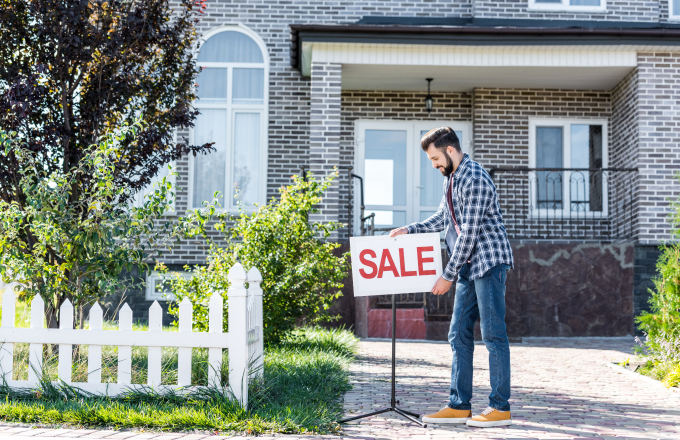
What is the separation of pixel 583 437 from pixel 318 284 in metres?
3.55

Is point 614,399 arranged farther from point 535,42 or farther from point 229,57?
point 229,57

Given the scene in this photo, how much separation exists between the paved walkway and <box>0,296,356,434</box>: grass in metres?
0.15

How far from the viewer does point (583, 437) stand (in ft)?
12.6

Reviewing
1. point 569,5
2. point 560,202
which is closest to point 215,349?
Answer: point 560,202

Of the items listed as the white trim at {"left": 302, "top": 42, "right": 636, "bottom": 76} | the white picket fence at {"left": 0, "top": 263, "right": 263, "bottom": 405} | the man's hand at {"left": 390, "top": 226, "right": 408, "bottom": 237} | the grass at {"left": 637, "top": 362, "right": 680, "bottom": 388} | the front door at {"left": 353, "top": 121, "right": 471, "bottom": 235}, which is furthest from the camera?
the front door at {"left": 353, "top": 121, "right": 471, "bottom": 235}

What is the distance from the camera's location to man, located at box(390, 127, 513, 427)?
4102 mm

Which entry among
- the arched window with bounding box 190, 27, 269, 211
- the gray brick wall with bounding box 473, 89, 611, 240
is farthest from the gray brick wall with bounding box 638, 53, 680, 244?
the arched window with bounding box 190, 27, 269, 211

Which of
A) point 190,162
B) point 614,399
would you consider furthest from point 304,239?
point 190,162

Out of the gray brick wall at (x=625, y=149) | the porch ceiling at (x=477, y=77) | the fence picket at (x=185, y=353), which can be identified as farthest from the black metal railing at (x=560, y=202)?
the fence picket at (x=185, y=353)

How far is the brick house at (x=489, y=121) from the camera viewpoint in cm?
972

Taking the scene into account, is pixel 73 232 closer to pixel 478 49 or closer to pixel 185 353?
pixel 185 353

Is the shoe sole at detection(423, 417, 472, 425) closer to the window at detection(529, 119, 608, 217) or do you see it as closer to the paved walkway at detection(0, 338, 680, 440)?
the paved walkway at detection(0, 338, 680, 440)

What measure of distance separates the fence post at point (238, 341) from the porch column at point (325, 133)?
5338 mm

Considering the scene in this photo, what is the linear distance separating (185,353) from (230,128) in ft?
24.8
